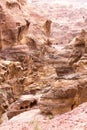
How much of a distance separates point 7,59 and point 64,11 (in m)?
71.6

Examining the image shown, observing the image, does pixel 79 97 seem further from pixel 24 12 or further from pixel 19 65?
pixel 24 12

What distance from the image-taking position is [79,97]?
44.6 ft

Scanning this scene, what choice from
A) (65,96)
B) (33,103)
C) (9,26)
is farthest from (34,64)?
(65,96)

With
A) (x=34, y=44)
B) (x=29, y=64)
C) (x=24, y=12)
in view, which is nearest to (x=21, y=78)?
(x=29, y=64)

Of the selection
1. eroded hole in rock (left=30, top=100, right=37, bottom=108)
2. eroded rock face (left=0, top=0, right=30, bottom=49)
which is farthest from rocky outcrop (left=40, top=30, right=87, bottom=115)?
eroded rock face (left=0, top=0, right=30, bottom=49)

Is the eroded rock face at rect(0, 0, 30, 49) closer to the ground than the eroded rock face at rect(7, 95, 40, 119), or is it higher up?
higher up

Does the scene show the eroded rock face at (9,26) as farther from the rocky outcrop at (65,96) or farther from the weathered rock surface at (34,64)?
the rocky outcrop at (65,96)

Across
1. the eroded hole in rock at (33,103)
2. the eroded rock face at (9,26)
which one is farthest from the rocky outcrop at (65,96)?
the eroded rock face at (9,26)

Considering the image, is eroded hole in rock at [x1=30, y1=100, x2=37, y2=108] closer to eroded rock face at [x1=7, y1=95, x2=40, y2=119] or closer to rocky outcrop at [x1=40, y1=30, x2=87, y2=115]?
eroded rock face at [x1=7, y1=95, x2=40, y2=119]

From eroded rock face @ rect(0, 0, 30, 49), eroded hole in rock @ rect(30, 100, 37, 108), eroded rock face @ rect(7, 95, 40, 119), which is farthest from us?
eroded rock face @ rect(0, 0, 30, 49)

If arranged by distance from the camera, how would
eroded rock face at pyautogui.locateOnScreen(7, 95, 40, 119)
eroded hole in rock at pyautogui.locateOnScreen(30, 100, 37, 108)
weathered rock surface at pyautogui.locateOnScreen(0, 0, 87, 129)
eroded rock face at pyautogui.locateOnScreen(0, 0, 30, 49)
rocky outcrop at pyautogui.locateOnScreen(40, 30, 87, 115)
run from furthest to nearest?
1. eroded rock face at pyautogui.locateOnScreen(0, 0, 30, 49)
2. eroded hole in rock at pyautogui.locateOnScreen(30, 100, 37, 108)
3. eroded rock face at pyautogui.locateOnScreen(7, 95, 40, 119)
4. weathered rock surface at pyautogui.locateOnScreen(0, 0, 87, 129)
5. rocky outcrop at pyautogui.locateOnScreen(40, 30, 87, 115)

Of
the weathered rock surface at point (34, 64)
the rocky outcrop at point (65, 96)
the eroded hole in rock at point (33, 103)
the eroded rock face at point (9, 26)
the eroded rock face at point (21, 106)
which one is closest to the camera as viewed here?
the rocky outcrop at point (65, 96)

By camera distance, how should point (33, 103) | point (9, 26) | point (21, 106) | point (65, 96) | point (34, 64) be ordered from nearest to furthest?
point (65, 96)
point (21, 106)
point (33, 103)
point (34, 64)
point (9, 26)

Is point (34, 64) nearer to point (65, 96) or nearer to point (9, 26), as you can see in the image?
point (9, 26)
